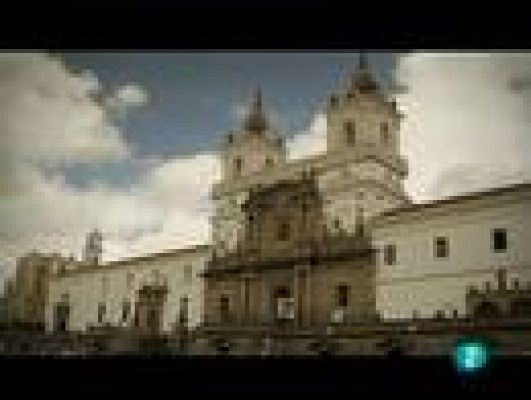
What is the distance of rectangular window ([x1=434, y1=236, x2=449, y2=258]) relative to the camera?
2272cm

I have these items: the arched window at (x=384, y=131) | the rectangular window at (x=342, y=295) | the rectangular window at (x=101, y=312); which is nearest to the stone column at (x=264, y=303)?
the rectangular window at (x=342, y=295)

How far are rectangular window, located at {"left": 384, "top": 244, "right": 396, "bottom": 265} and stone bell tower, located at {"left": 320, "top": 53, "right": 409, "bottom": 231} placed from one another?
3.06m

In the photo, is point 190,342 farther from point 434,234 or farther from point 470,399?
point 470,399

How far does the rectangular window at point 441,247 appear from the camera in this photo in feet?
74.5

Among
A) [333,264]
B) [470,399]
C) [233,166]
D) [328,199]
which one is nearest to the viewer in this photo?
[470,399]

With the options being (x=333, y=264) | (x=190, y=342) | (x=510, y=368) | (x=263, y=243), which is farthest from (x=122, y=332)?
(x=510, y=368)

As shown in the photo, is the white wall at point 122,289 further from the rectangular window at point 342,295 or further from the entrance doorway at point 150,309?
the rectangular window at point 342,295

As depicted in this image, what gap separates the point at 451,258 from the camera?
22500 mm

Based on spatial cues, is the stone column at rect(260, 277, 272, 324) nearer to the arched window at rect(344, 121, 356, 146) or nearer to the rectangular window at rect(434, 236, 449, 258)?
the arched window at rect(344, 121, 356, 146)

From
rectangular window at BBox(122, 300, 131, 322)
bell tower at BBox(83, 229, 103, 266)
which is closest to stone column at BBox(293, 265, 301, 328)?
bell tower at BBox(83, 229, 103, 266)

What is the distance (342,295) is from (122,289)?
35.2 feet

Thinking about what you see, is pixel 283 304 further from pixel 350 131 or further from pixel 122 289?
pixel 122 289
